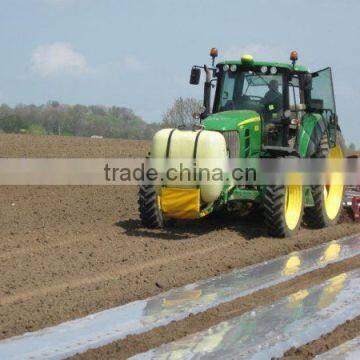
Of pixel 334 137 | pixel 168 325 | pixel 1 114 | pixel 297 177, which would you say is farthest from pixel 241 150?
pixel 1 114

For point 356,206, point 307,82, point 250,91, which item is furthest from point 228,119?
point 356,206

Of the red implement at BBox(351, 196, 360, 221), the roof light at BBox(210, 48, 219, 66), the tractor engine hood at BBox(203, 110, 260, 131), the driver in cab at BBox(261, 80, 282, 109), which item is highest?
the roof light at BBox(210, 48, 219, 66)

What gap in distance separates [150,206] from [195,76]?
6.23 feet

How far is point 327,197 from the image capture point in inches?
462

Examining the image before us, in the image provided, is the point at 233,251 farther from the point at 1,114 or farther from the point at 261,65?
the point at 1,114

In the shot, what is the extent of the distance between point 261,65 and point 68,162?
7.81 meters

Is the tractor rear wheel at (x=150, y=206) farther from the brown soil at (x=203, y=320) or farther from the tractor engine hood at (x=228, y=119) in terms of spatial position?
the brown soil at (x=203, y=320)

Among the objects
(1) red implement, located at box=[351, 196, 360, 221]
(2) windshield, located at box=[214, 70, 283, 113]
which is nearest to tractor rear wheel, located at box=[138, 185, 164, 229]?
(2) windshield, located at box=[214, 70, 283, 113]

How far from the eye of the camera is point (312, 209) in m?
11.0

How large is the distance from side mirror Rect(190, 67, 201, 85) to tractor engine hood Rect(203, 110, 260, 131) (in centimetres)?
54

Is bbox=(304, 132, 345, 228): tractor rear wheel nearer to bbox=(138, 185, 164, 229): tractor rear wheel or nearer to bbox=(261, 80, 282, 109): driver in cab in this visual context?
bbox=(261, 80, 282, 109): driver in cab

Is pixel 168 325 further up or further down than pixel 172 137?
further down

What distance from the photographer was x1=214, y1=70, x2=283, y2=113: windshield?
33.8 feet

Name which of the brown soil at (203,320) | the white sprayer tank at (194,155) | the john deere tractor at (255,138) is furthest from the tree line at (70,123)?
the brown soil at (203,320)
